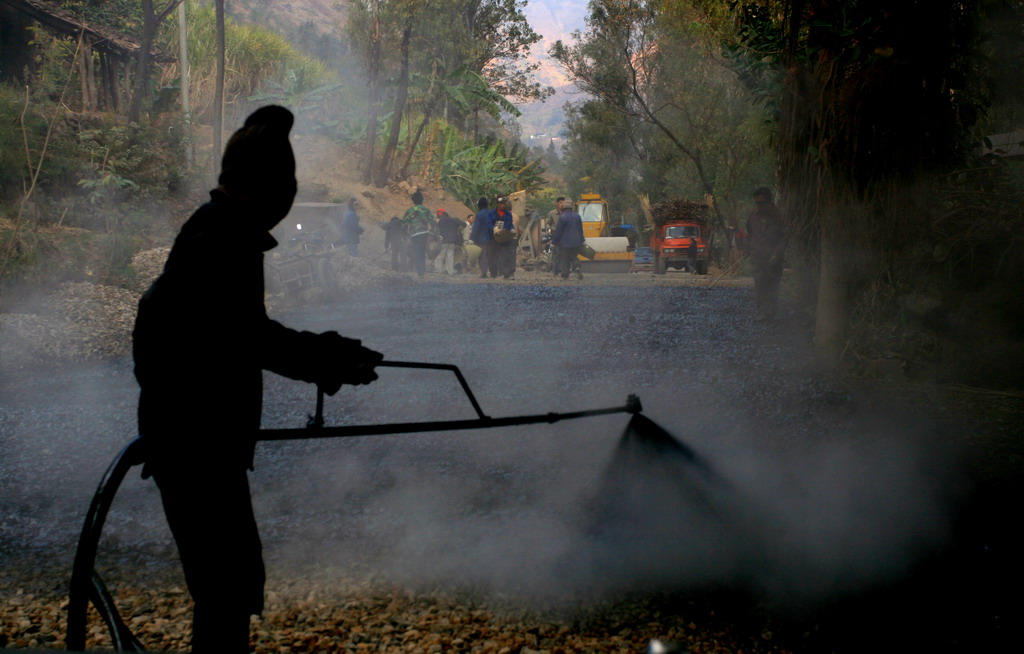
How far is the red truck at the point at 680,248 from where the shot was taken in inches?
1016

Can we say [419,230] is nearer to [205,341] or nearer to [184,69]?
[184,69]

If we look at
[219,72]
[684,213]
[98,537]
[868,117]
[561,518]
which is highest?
[219,72]

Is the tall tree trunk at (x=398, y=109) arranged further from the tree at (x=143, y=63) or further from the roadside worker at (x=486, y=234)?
the roadside worker at (x=486, y=234)

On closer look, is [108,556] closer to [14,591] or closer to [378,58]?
[14,591]

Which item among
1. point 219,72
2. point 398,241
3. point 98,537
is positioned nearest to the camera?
point 98,537

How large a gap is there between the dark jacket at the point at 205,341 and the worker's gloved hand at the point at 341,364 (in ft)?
0.69

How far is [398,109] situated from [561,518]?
31.3m

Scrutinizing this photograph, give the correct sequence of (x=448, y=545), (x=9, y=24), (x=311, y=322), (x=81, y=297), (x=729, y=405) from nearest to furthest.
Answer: (x=448, y=545) < (x=729, y=405) < (x=81, y=297) < (x=311, y=322) < (x=9, y=24)

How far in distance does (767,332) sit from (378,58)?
31.6 metres

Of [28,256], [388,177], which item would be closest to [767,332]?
[28,256]

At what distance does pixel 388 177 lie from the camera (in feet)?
129

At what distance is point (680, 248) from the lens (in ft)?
84.8

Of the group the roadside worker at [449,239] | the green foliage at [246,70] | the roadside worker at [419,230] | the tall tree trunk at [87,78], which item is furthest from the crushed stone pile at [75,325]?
the green foliage at [246,70]

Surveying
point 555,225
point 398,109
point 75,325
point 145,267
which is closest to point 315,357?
point 75,325
